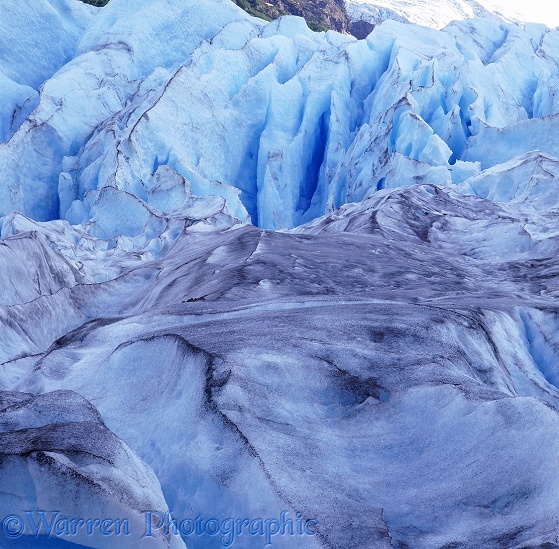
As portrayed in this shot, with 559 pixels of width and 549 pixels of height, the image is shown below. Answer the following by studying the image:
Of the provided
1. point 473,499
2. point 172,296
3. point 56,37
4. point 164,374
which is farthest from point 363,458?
point 56,37

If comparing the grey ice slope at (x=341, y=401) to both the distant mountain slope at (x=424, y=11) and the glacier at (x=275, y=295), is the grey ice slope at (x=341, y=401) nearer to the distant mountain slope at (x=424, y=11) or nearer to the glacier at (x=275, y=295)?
the glacier at (x=275, y=295)

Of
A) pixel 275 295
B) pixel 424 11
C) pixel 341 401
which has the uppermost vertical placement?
pixel 341 401

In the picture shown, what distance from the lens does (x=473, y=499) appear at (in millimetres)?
2439

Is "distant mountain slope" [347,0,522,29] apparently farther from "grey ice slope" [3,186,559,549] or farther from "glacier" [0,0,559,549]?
"grey ice slope" [3,186,559,549]

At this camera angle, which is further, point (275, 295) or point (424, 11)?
point (424, 11)

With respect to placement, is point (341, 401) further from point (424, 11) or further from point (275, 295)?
point (424, 11)

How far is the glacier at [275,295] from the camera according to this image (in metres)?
2.39

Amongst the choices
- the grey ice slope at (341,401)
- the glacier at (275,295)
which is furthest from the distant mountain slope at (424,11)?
the grey ice slope at (341,401)

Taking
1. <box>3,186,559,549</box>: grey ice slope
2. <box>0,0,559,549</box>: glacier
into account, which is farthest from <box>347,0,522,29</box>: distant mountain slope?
<box>3,186,559,549</box>: grey ice slope

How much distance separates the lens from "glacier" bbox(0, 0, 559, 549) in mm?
2393

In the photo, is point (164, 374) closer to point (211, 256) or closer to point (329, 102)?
point (211, 256)

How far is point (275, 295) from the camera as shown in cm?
500

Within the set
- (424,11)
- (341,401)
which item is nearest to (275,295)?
(341,401)

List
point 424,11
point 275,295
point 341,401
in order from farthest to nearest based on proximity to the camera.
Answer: point 424,11, point 275,295, point 341,401
